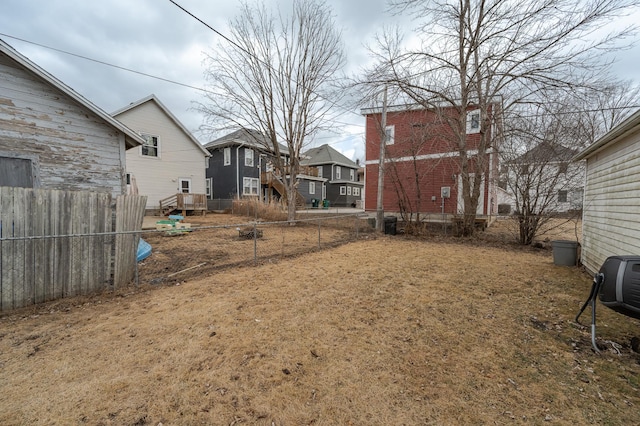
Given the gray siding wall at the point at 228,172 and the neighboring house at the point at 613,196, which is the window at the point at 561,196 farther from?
the gray siding wall at the point at 228,172

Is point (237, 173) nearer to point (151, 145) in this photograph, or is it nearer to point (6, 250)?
point (151, 145)

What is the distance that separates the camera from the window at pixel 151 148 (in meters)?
18.7

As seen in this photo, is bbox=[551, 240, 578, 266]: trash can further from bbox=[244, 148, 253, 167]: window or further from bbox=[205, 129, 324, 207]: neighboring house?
bbox=[244, 148, 253, 167]: window

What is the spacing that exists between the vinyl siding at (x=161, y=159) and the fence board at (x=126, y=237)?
52.9 ft

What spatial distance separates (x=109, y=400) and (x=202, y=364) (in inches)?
29.0

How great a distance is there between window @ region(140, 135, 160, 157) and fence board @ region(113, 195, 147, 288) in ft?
55.1

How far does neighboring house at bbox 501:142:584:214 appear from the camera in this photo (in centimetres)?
876

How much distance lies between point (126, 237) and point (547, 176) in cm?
1221

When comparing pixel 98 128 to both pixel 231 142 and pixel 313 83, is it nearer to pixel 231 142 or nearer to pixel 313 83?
pixel 313 83

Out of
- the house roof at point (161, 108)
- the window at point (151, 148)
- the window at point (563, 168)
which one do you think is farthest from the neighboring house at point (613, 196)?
the window at point (151, 148)

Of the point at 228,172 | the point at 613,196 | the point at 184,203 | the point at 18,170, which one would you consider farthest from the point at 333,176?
the point at 18,170

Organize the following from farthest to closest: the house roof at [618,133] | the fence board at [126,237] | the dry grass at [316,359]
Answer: the fence board at [126,237]
the house roof at [618,133]
the dry grass at [316,359]

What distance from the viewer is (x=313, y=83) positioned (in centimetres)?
1411

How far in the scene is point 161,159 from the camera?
1936 centimetres
